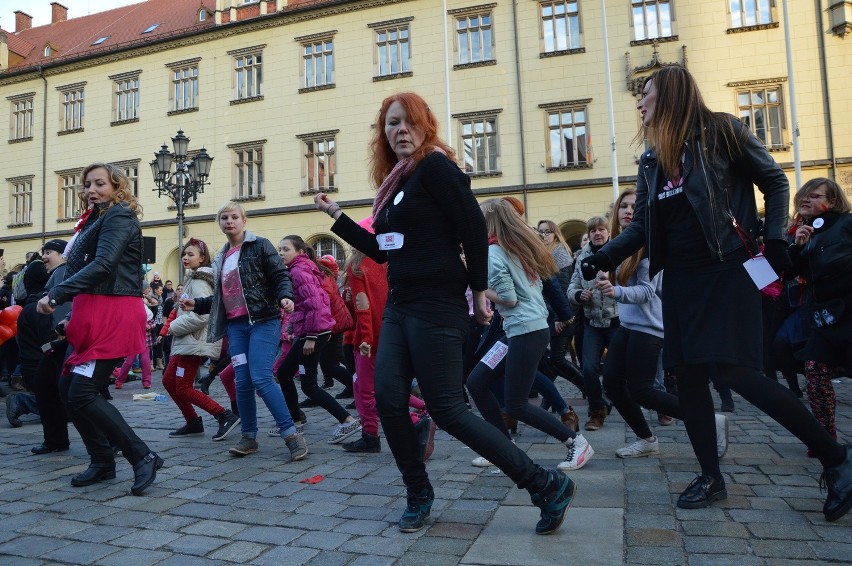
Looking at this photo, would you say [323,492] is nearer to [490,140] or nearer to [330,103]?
[490,140]

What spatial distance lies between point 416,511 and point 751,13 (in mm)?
23483

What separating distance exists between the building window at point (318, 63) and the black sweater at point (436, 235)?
24.2m

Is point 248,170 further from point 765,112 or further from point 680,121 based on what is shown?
point 680,121

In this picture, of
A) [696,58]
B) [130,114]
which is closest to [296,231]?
[130,114]

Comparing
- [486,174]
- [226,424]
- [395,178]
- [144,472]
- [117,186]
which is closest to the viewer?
[395,178]

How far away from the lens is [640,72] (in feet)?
73.5

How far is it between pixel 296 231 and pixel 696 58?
15317 mm

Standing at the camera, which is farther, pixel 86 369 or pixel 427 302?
pixel 86 369

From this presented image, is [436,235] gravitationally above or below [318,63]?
below

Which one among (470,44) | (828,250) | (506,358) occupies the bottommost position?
(506,358)

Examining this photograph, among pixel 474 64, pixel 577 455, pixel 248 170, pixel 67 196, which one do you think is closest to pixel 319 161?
pixel 248 170

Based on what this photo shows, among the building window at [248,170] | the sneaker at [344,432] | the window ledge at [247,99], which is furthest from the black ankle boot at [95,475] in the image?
the window ledge at [247,99]

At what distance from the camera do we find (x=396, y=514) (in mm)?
3447

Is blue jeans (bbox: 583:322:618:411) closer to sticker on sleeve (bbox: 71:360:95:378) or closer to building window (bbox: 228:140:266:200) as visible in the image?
sticker on sleeve (bbox: 71:360:95:378)
